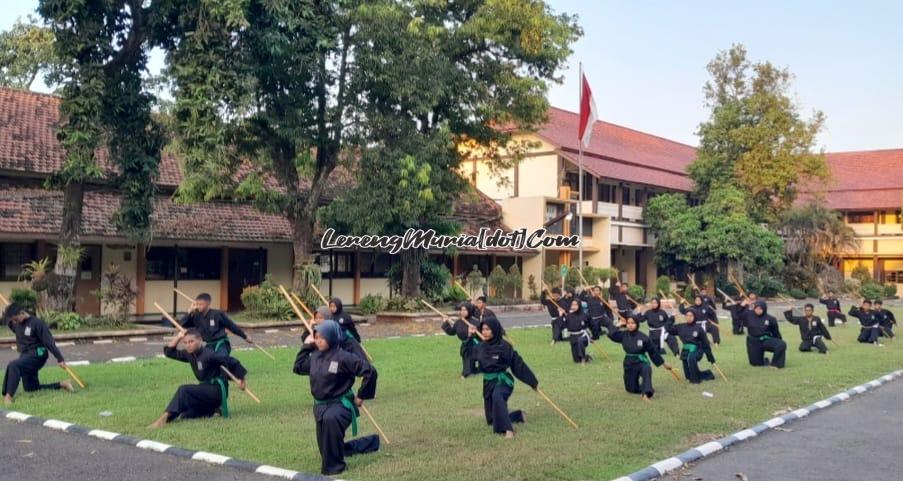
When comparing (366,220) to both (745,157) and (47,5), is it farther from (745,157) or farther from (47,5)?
(745,157)

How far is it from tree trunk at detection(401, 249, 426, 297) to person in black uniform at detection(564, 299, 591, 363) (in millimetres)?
11928

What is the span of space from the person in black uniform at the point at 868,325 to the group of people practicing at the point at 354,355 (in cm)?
283

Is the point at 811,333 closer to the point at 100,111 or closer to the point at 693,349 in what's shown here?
the point at 693,349

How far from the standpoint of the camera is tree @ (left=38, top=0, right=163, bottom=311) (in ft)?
66.7

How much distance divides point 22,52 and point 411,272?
18.9 m

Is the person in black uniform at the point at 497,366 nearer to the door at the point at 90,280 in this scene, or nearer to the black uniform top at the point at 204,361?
the black uniform top at the point at 204,361

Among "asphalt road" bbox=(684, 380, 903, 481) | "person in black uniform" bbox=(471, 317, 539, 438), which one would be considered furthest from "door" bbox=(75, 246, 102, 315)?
"asphalt road" bbox=(684, 380, 903, 481)

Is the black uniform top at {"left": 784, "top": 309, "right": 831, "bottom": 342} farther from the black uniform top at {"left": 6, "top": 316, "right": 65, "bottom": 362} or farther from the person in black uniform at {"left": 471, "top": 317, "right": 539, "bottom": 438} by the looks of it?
the black uniform top at {"left": 6, "top": 316, "right": 65, "bottom": 362}

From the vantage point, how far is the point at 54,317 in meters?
20.6

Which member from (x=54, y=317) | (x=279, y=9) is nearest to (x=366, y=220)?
(x=279, y=9)

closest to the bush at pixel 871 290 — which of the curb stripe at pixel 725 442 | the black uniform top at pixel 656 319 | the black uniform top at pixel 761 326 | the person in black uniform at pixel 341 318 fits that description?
the black uniform top at pixel 761 326

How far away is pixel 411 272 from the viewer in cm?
2911

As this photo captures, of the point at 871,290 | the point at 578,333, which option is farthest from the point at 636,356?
the point at 871,290

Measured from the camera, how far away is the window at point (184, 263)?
1046 inches
